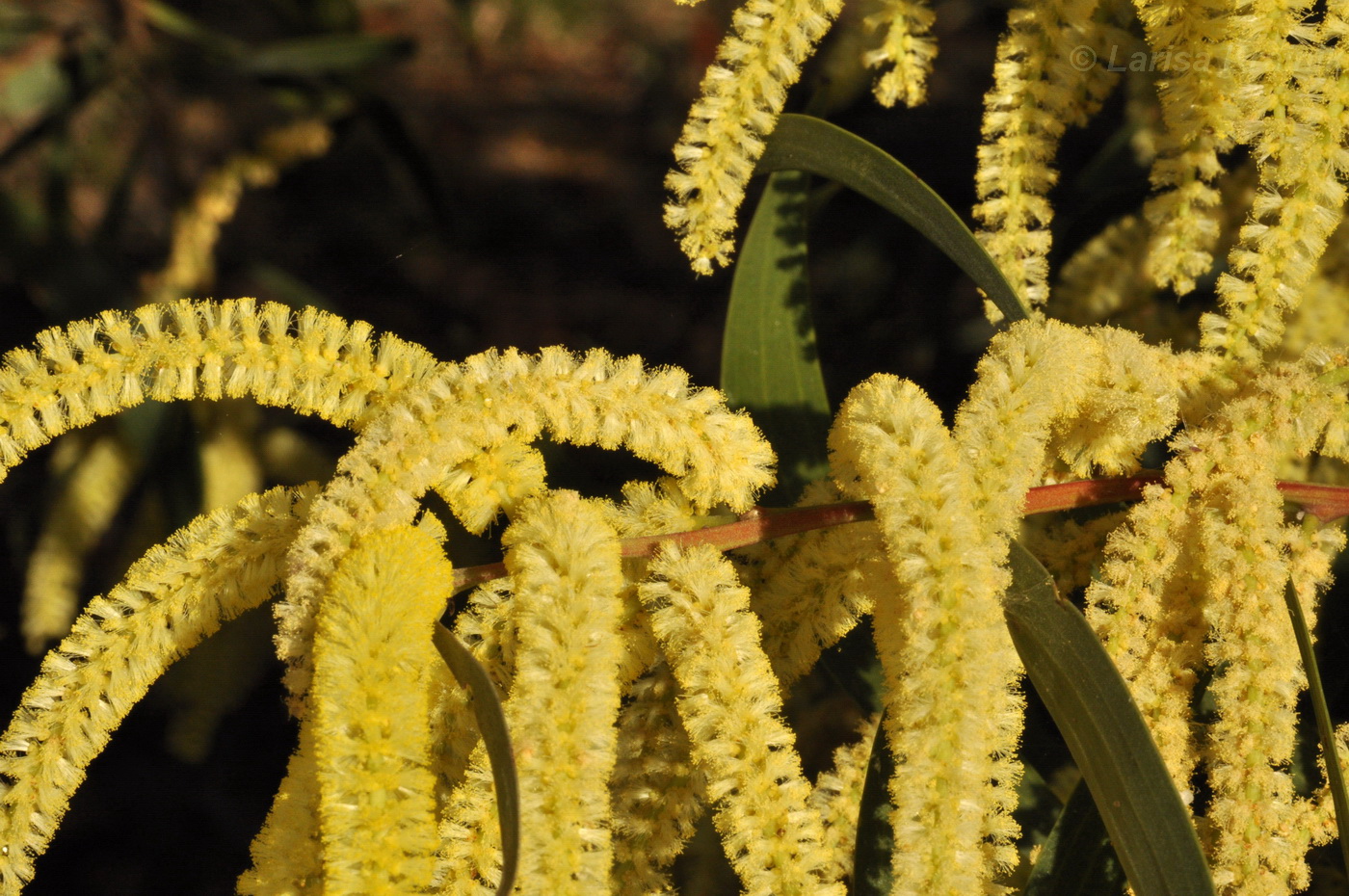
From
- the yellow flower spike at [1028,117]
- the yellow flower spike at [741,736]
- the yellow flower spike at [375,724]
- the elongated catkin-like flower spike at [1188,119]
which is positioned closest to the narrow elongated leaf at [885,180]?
the yellow flower spike at [1028,117]

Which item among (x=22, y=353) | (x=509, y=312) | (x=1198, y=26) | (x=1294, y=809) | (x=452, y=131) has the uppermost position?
(x=452, y=131)

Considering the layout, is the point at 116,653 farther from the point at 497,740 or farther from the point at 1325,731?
the point at 1325,731

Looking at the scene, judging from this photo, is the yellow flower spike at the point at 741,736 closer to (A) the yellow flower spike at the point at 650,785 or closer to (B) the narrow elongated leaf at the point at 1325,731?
(A) the yellow flower spike at the point at 650,785

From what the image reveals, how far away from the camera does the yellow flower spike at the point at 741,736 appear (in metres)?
0.60

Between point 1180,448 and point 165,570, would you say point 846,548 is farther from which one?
point 165,570

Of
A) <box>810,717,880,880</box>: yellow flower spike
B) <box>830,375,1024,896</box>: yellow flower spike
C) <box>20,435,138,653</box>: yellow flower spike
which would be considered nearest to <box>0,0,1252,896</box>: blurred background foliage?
<box>20,435,138,653</box>: yellow flower spike

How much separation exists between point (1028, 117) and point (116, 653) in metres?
0.83

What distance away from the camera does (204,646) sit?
148 centimetres

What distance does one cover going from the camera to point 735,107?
0.77 meters

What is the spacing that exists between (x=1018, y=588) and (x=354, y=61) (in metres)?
1.53

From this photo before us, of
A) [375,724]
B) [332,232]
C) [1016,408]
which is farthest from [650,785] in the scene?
[332,232]

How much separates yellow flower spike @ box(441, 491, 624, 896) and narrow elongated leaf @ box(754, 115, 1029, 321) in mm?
411

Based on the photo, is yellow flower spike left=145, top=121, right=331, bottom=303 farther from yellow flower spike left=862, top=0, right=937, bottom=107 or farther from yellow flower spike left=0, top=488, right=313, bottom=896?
yellow flower spike left=862, top=0, right=937, bottom=107

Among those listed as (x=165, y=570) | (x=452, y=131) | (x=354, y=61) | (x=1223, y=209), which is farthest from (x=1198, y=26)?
(x=452, y=131)
